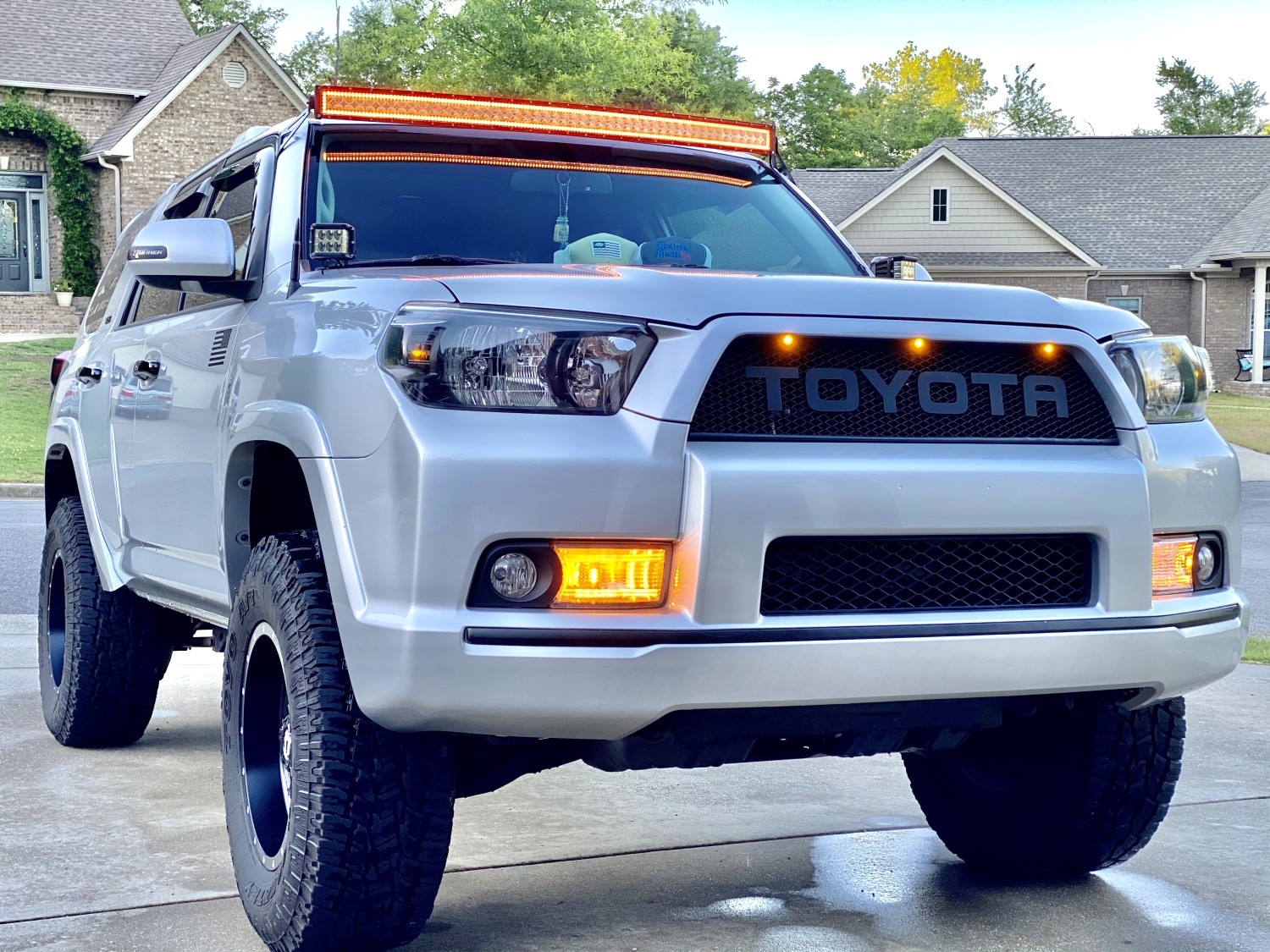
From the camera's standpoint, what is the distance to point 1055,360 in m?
3.24

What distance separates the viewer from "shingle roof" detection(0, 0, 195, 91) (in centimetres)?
3247

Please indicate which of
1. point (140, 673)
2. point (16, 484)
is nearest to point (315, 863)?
point (140, 673)

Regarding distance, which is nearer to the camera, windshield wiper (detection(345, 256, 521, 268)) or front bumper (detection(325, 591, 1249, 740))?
front bumper (detection(325, 591, 1249, 740))

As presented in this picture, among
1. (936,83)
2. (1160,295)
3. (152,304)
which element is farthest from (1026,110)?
(152,304)

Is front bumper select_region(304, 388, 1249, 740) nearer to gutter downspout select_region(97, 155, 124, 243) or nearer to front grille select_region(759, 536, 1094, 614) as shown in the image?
front grille select_region(759, 536, 1094, 614)

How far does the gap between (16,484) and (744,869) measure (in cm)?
1445

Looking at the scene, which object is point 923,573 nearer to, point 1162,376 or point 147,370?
point 1162,376

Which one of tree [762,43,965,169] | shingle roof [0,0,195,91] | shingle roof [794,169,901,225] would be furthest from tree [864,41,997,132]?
shingle roof [0,0,195,91]

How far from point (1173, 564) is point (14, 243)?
3304cm

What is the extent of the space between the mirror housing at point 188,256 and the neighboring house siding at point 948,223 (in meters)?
37.9

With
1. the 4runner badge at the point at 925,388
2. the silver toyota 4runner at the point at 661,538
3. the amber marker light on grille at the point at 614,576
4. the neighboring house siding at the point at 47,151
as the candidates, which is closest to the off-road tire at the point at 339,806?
the silver toyota 4runner at the point at 661,538

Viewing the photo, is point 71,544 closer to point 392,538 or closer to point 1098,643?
point 392,538

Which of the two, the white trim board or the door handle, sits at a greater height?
the white trim board

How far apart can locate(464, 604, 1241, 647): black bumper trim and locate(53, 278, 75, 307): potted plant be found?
3150 cm
